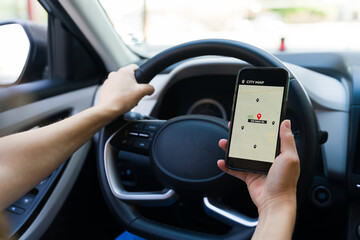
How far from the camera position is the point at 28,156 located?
0.83 metres

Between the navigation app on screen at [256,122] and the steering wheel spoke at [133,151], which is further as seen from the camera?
the steering wheel spoke at [133,151]

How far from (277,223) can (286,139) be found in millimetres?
159

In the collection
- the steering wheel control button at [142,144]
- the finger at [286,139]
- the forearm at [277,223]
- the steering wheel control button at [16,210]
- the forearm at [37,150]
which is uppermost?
the finger at [286,139]

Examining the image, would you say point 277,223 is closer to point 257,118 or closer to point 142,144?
point 257,118

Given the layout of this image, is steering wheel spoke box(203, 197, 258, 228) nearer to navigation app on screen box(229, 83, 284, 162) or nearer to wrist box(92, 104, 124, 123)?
navigation app on screen box(229, 83, 284, 162)

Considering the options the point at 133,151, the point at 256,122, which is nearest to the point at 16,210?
the point at 133,151

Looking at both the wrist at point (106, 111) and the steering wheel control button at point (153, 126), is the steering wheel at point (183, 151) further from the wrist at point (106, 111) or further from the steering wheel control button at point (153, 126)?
the wrist at point (106, 111)

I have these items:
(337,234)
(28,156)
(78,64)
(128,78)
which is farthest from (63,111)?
(337,234)

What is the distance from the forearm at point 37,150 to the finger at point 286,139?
1.58ft

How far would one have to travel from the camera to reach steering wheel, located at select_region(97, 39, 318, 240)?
35.0 inches

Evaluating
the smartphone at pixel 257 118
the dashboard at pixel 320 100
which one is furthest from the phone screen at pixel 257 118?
the dashboard at pixel 320 100

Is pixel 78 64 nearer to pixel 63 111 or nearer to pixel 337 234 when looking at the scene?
pixel 63 111

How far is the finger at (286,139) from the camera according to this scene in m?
0.71

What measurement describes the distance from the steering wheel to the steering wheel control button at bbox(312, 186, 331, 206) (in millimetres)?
394
